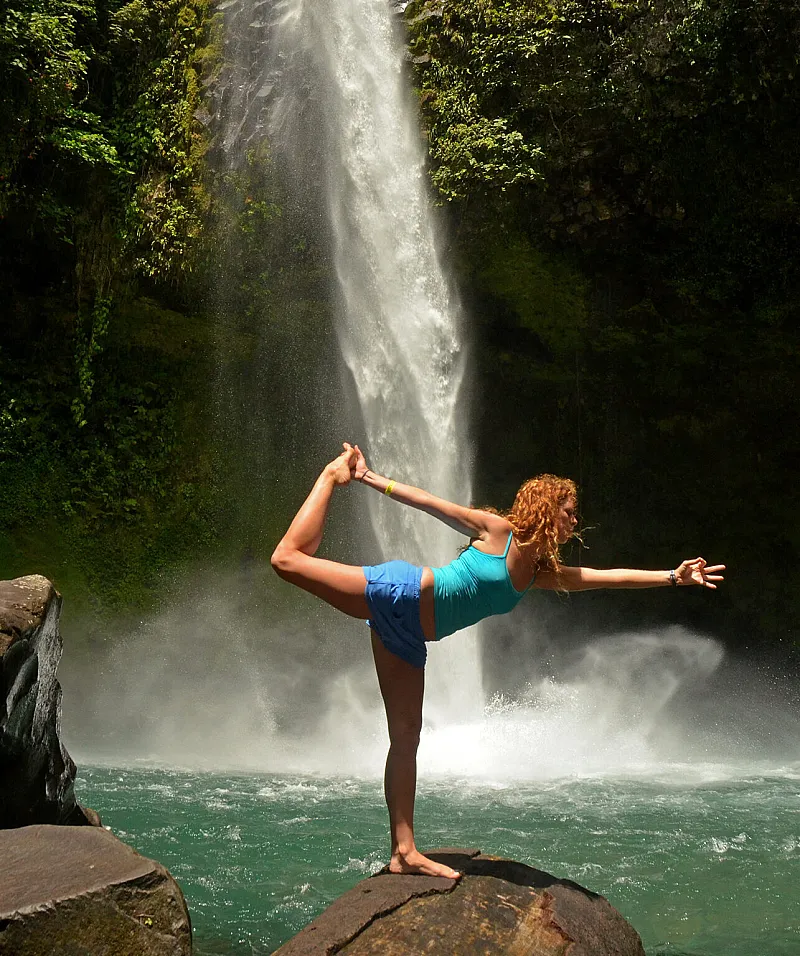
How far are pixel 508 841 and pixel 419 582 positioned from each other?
2.50 metres

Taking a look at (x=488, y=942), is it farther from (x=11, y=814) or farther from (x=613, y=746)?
(x=613, y=746)

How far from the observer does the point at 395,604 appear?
319 cm

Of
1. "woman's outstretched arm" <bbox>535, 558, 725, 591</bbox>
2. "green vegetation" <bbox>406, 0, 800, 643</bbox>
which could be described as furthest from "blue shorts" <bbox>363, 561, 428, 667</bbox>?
"green vegetation" <bbox>406, 0, 800, 643</bbox>

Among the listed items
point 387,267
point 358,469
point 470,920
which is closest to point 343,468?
point 358,469

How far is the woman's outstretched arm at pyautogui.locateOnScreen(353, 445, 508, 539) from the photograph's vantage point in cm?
332

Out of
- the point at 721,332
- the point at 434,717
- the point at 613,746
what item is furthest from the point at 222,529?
the point at 721,332

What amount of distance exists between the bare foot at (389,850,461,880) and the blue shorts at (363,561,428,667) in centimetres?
68

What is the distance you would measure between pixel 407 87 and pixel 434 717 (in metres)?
6.91

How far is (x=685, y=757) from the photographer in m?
8.90

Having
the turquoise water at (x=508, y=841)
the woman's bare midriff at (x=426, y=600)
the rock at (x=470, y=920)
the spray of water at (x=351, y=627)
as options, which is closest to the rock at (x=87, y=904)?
the rock at (x=470, y=920)

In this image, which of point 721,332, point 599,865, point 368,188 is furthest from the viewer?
point 721,332

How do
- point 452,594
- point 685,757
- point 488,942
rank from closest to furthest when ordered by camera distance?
point 488,942 < point 452,594 < point 685,757

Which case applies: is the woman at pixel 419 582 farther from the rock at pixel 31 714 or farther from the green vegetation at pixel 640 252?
the green vegetation at pixel 640 252

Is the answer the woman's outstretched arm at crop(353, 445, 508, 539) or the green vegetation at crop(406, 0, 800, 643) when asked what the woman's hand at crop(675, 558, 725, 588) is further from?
the green vegetation at crop(406, 0, 800, 643)
